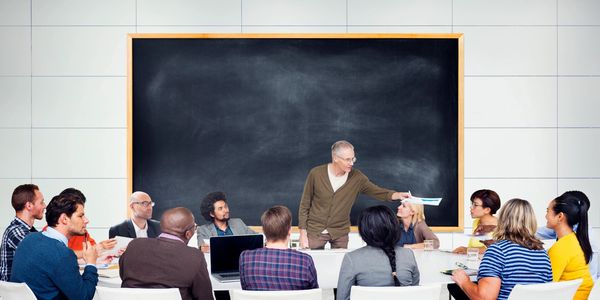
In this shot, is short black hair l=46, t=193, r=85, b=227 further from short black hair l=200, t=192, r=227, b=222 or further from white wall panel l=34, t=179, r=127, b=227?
white wall panel l=34, t=179, r=127, b=227

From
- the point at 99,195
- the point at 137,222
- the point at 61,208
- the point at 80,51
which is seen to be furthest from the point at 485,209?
the point at 80,51

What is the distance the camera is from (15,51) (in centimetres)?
636

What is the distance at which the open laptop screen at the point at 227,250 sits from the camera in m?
4.02

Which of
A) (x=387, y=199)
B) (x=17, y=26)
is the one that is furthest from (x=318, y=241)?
(x=17, y=26)

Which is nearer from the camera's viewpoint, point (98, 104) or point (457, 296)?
point (457, 296)

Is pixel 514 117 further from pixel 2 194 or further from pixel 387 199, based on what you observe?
pixel 2 194

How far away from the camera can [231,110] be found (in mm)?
6375

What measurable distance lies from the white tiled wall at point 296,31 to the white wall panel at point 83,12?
1 centimetres

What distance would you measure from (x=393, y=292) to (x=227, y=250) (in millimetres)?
1378

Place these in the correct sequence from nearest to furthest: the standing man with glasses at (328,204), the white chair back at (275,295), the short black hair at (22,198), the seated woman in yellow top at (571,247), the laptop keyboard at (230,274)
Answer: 1. the white chair back at (275,295)
2. the seated woman in yellow top at (571,247)
3. the laptop keyboard at (230,274)
4. the short black hair at (22,198)
5. the standing man with glasses at (328,204)

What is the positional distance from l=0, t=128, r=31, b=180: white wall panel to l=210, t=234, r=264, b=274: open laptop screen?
325 centimetres

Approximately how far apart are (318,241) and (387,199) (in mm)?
790

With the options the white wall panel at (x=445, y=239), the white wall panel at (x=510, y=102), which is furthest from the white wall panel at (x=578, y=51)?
the white wall panel at (x=445, y=239)

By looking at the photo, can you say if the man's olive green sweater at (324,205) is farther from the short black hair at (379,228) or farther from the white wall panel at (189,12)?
the short black hair at (379,228)
